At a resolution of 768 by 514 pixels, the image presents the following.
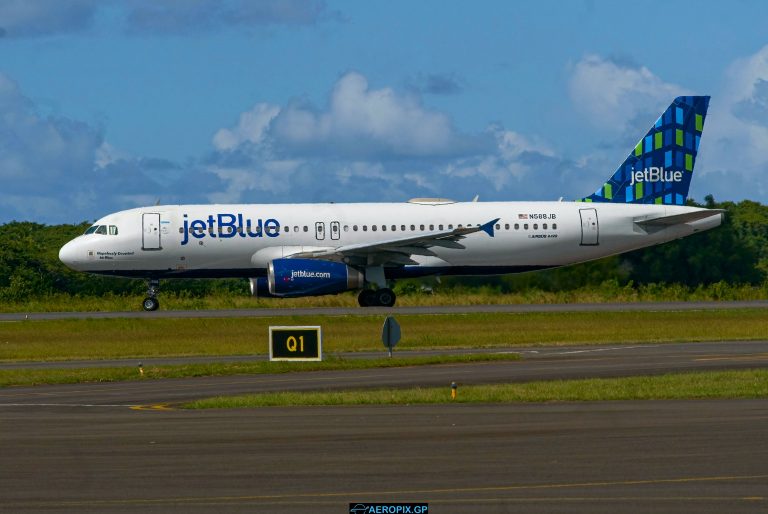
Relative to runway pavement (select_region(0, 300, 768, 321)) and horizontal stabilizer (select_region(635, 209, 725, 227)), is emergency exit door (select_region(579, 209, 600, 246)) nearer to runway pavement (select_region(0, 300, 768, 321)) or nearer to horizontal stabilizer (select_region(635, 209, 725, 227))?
horizontal stabilizer (select_region(635, 209, 725, 227))

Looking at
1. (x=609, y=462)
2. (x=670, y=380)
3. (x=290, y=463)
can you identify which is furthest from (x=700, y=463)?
(x=670, y=380)

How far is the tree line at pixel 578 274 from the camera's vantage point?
2309 inches

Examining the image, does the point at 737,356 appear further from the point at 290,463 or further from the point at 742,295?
the point at 742,295

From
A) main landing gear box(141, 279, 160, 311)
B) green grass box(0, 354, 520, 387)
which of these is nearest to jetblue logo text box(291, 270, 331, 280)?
main landing gear box(141, 279, 160, 311)

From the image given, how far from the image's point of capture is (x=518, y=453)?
16.7 metres

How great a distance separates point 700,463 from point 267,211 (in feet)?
124

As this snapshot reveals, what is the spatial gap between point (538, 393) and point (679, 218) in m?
30.8

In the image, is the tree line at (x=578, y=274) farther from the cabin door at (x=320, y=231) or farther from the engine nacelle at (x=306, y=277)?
the engine nacelle at (x=306, y=277)

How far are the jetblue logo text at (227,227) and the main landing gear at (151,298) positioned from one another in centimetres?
264

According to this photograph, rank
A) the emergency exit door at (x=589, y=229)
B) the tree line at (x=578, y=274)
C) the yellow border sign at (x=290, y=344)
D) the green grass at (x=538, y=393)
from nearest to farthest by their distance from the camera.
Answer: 1. the green grass at (x=538, y=393)
2. the yellow border sign at (x=290, y=344)
3. the emergency exit door at (x=589, y=229)
4. the tree line at (x=578, y=274)

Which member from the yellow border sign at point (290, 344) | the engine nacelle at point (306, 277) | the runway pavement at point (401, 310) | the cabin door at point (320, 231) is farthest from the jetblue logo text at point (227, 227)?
the yellow border sign at point (290, 344)

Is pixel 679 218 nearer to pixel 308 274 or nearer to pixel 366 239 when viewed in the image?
pixel 366 239

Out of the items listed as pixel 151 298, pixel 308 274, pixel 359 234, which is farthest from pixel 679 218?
pixel 151 298

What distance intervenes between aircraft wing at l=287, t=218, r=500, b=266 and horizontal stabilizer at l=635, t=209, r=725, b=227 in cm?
666
